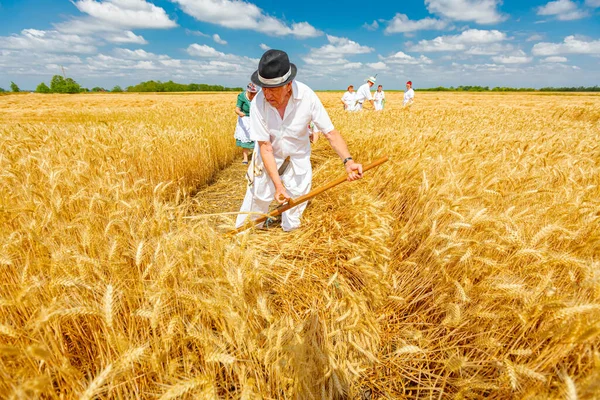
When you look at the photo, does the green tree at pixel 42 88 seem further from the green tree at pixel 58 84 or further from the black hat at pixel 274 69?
Answer: the black hat at pixel 274 69

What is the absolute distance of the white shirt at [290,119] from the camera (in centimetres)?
233

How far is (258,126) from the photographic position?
2.41 m

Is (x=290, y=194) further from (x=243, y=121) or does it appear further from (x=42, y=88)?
(x=42, y=88)

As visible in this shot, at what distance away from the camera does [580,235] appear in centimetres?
177

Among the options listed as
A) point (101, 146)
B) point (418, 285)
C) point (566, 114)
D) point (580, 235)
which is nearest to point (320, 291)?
point (418, 285)

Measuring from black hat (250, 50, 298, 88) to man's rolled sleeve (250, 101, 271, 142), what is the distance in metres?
0.34

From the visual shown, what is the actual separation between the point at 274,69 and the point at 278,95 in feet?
0.71

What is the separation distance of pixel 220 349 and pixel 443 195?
1.99 meters

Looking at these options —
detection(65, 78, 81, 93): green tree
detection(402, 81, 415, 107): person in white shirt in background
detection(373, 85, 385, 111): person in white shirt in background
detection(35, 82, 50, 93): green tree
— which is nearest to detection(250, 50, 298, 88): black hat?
detection(373, 85, 385, 111): person in white shirt in background

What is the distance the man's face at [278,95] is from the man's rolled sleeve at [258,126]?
160 mm

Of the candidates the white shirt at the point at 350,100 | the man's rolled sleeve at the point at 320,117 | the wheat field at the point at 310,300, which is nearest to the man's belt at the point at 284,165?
the man's rolled sleeve at the point at 320,117

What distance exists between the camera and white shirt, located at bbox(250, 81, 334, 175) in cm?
233

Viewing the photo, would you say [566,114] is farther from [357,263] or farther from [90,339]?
[90,339]

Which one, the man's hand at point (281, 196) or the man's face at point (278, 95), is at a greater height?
the man's face at point (278, 95)
